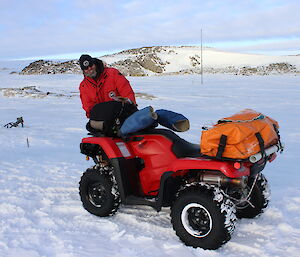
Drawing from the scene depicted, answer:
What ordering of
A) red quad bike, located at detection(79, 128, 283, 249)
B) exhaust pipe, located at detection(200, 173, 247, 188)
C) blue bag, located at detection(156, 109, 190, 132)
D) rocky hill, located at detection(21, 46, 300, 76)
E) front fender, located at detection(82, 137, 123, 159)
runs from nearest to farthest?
red quad bike, located at detection(79, 128, 283, 249), exhaust pipe, located at detection(200, 173, 247, 188), blue bag, located at detection(156, 109, 190, 132), front fender, located at detection(82, 137, 123, 159), rocky hill, located at detection(21, 46, 300, 76)

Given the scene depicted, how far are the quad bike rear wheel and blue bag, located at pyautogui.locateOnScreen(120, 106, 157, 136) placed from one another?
1273 millimetres

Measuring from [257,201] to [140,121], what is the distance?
1574 millimetres

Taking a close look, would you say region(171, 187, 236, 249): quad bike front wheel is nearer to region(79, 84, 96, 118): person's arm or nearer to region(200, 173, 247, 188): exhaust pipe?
region(200, 173, 247, 188): exhaust pipe

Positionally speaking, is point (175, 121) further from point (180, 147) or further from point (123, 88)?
point (123, 88)

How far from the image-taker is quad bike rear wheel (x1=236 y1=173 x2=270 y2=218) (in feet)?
12.6

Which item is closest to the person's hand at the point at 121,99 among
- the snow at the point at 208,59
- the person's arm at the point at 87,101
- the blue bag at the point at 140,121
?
the blue bag at the point at 140,121

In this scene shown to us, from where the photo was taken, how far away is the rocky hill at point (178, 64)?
1661 inches

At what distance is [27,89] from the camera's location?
63.7 feet

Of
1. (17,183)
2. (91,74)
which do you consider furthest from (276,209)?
(17,183)

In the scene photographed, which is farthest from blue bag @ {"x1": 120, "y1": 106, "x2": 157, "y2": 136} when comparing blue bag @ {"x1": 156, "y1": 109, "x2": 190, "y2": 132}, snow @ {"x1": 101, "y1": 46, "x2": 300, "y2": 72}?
snow @ {"x1": 101, "y1": 46, "x2": 300, "y2": 72}

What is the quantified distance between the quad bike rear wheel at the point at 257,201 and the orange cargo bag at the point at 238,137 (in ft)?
2.52

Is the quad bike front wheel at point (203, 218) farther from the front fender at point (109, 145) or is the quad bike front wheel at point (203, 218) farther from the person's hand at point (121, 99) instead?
the person's hand at point (121, 99)

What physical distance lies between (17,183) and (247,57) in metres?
56.2

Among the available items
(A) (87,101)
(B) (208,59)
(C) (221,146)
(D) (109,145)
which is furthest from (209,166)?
(B) (208,59)
